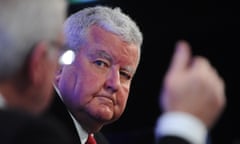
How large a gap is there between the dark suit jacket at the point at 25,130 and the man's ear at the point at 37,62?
66 millimetres

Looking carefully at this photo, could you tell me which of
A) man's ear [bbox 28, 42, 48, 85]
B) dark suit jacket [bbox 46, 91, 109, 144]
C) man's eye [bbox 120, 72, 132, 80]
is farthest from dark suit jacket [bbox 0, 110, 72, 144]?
man's eye [bbox 120, 72, 132, 80]

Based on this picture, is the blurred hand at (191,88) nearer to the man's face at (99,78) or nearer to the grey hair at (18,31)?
the grey hair at (18,31)

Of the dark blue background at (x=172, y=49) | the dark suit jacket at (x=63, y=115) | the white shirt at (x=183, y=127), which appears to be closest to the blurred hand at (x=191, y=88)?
the white shirt at (x=183, y=127)

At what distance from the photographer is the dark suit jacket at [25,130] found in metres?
0.74

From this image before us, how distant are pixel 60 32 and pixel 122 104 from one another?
1.48ft

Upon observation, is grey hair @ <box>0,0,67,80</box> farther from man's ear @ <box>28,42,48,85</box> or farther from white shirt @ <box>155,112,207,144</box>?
white shirt @ <box>155,112,207,144</box>

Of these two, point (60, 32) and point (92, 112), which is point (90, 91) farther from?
point (60, 32)

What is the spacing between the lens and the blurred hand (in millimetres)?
753

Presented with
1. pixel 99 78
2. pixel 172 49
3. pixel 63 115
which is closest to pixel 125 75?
pixel 99 78

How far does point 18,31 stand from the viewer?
79 cm

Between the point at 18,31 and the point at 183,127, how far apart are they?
0.25 m

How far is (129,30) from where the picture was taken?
1.30m

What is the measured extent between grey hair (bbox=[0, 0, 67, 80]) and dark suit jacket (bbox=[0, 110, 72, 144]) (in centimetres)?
7

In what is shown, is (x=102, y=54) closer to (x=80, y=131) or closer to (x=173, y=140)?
(x=80, y=131)
